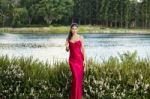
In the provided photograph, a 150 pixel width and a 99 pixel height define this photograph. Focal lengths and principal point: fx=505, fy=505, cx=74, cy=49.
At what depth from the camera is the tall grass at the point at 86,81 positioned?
1541 centimetres

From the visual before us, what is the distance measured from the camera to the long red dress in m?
14.8

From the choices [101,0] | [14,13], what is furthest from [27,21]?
[101,0]

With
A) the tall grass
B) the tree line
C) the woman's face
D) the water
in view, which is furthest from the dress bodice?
the tree line

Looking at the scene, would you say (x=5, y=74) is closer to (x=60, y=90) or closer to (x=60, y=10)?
(x=60, y=90)

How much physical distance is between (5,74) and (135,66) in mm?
4209

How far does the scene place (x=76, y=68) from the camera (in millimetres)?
14758

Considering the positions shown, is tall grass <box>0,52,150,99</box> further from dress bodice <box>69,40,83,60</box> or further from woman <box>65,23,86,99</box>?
dress bodice <box>69,40,83,60</box>

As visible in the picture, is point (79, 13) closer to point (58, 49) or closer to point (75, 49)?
point (58, 49)

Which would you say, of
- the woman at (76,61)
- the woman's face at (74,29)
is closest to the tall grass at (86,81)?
the woman at (76,61)

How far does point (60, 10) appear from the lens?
16912 cm

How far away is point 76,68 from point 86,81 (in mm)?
1033

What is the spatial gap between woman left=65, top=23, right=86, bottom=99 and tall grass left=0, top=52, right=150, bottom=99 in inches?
27.7

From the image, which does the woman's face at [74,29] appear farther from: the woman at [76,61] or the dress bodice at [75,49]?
the dress bodice at [75,49]

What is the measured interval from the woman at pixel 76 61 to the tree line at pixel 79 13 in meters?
137
